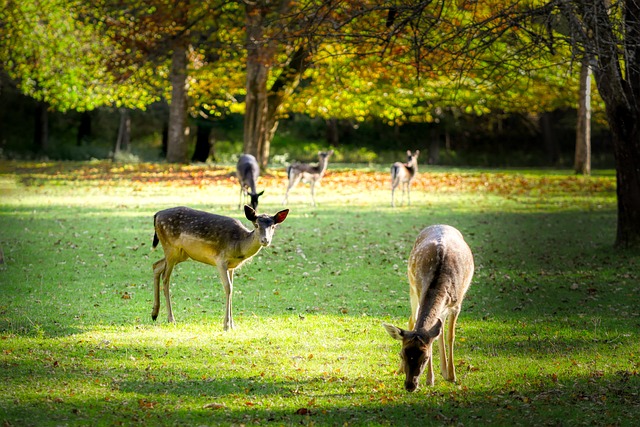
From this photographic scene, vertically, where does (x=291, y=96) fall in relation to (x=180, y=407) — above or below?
above

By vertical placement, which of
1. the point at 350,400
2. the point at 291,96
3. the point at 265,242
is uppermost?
the point at 291,96

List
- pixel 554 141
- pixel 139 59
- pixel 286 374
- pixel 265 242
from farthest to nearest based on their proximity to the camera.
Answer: pixel 554 141 → pixel 139 59 → pixel 265 242 → pixel 286 374

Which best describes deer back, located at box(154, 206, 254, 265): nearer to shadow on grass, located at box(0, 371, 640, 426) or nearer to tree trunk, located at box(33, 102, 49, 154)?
shadow on grass, located at box(0, 371, 640, 426)

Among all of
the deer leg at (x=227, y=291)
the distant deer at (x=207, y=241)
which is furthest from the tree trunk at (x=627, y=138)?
the deer leg at (x=227, y=291)

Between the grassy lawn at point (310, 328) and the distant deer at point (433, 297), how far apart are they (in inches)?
13.5

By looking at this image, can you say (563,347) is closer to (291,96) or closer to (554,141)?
(291,96)

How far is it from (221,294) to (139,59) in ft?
57.5

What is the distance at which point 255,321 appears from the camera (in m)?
9.73

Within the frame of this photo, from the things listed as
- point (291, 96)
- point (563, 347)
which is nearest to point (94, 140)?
point (291, 96)

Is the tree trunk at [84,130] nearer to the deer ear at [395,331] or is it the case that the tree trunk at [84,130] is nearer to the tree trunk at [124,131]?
the tree trunk at [124,131]

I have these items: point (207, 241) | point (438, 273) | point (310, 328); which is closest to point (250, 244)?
point (207, 241)

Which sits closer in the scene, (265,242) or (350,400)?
(350,400)

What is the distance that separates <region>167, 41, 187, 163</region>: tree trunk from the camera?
109ft

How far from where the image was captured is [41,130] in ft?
149
